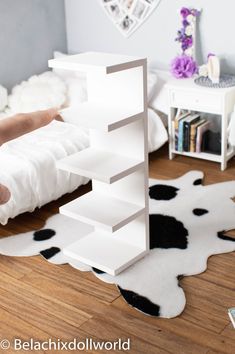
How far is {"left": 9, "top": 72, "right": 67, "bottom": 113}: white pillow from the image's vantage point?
3.53 m

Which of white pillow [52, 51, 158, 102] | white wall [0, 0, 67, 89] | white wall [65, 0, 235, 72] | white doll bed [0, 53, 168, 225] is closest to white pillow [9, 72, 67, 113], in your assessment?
white doll bed [0, 53, 168, 225]

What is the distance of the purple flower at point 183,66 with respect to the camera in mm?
3518

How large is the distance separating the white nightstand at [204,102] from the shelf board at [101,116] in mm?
1104

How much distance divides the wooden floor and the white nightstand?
41.0 inches

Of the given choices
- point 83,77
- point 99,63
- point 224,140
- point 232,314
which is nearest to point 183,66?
point 224,140

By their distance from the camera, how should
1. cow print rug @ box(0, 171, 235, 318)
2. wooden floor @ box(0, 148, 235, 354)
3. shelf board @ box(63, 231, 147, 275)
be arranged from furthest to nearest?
shelf board @ box(63, 231, 147, 275) → cow print rug @ box(0, 171, 235, 318) → wooden floor @ box(0, 148, 235, 354)

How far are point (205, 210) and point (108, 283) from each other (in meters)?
0.79

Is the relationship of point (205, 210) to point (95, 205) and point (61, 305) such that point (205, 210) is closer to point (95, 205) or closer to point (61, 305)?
point (95, 205)

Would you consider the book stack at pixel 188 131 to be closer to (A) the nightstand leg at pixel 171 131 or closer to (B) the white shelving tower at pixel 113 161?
(A) the nightstand leg at pixel 171 131

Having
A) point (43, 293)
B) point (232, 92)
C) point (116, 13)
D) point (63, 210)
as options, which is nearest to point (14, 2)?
point (116, 13)

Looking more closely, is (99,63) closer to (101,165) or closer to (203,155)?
(101,165)

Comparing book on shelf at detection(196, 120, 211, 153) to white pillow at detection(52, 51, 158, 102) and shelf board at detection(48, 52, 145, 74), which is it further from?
shelf board at detection(48, 52, 145, 74)

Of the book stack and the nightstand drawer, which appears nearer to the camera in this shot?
the nightstand drawer

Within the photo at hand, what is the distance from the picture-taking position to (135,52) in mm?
3898
